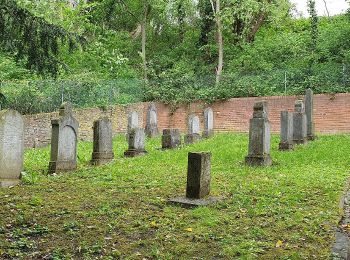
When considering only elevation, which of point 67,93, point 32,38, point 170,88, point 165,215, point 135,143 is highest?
point 170,88

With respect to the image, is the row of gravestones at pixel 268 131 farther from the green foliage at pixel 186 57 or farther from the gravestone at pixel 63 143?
the green foliage at pixel 186 57

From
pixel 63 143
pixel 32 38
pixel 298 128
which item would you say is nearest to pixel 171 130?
pixel 298 128

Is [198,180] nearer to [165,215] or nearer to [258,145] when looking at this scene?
[165,215]

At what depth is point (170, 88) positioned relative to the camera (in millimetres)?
29016

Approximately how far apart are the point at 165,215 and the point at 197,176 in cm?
121

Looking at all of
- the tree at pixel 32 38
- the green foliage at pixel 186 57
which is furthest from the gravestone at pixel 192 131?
the tree at pixel 32 38

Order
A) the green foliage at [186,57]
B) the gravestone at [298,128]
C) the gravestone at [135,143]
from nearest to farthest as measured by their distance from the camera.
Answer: the gravestone at [135,143] < the gravestone at [298,128] < the green foliage at [186,57]

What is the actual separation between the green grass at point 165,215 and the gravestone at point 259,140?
0.49 metres

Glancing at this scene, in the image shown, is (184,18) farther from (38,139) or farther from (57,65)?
(57,65)

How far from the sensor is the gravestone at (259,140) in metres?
11.8

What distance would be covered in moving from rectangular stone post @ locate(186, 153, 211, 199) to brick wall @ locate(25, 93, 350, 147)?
12663 millimetres

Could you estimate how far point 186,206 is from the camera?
724cm

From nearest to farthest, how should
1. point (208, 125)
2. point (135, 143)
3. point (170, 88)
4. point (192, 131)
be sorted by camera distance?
1. point (135, 143)
2. point (192, 131)
3. point (208, 125)
4. point (170, 88)

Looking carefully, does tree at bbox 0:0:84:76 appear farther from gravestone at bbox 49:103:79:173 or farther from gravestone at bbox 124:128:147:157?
gravestone at bbox 124:128:147:157
